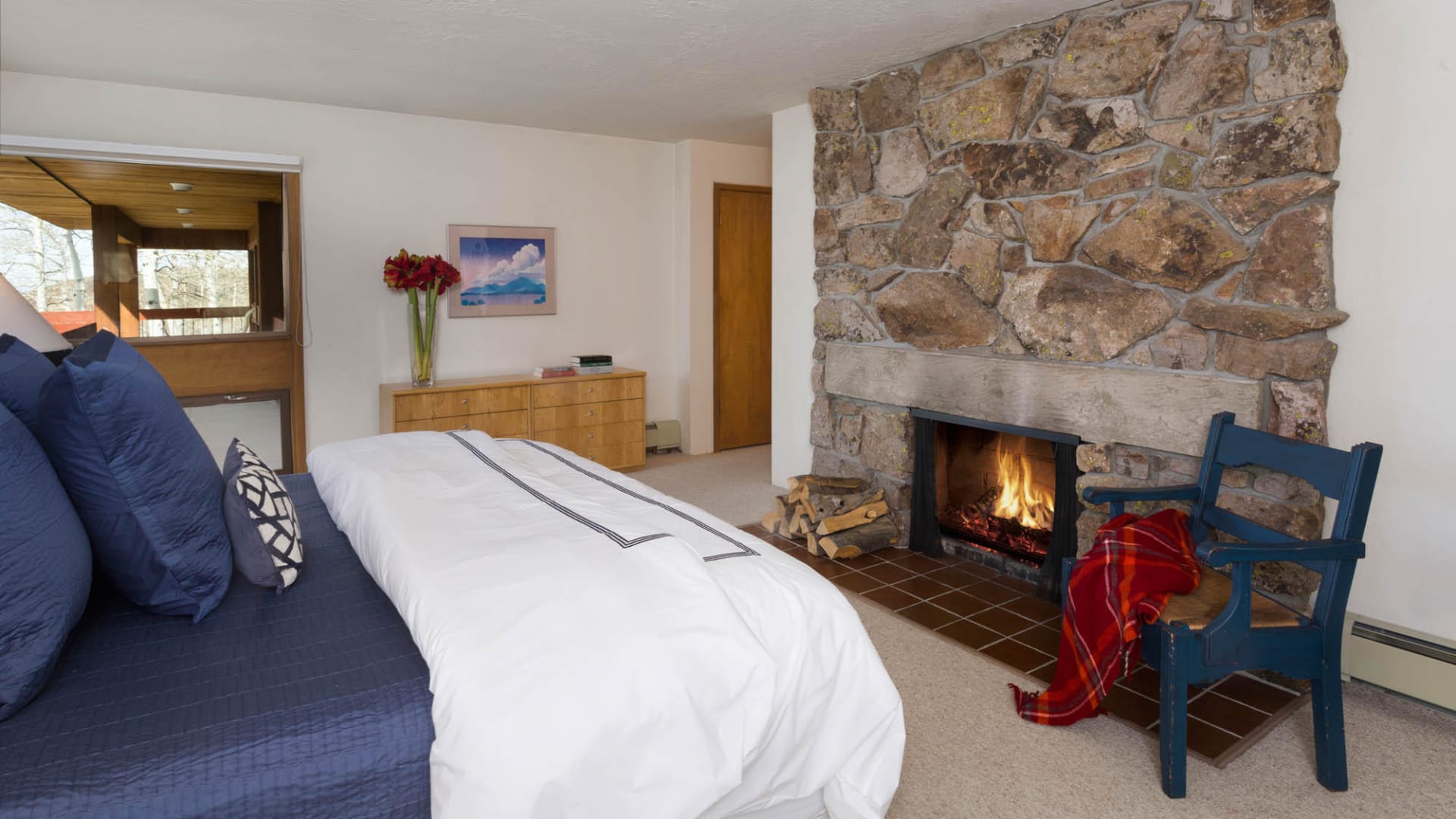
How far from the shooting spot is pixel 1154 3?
3006mm

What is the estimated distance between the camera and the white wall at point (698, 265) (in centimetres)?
610

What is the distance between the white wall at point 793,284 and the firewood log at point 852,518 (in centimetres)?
85

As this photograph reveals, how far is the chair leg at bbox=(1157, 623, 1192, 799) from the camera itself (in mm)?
2102

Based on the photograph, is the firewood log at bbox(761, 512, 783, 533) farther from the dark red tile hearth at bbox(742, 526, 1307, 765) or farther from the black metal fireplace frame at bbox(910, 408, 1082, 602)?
the black metal fireplace frame at bbox(910, 408, 1082, 602)

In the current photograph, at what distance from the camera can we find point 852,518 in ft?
13.2

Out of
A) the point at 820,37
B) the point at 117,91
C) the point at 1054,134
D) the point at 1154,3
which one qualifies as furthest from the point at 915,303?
the point at 117,91

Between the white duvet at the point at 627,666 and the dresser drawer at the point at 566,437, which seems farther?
the dresser drawer at the point at 566,437

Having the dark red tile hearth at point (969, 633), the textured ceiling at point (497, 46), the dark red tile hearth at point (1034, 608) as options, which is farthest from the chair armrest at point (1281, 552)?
the textured ceiling at point (497, 46)

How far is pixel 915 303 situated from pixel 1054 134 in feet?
3.24

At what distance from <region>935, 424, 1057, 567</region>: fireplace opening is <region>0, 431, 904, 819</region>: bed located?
2183 mm

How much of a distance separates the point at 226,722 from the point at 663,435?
199 inches

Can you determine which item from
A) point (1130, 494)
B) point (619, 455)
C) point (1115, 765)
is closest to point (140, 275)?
point (619, 455)

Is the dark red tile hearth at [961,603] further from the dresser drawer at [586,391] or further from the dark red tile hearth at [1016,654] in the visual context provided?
the dresser drawer at [586,391]

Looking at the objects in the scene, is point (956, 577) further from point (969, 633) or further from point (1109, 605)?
point (1109, 605)
